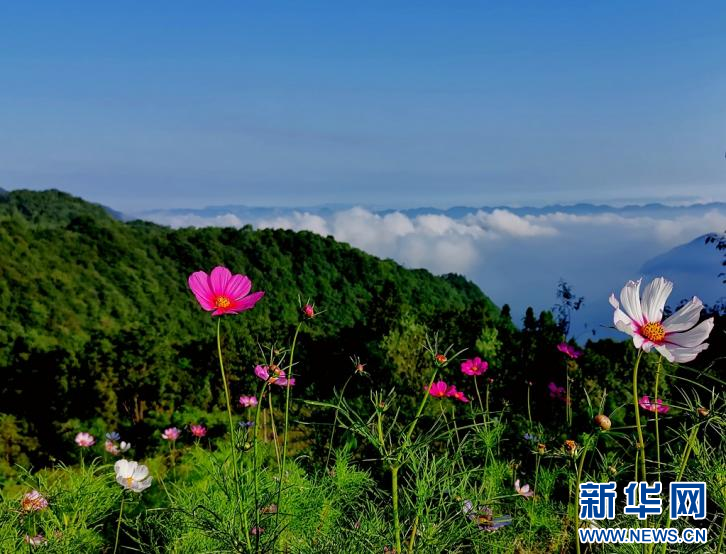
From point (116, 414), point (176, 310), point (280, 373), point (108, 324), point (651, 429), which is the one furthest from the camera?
point (176, 310)

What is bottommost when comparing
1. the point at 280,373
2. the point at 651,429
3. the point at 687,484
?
the point at 651,429

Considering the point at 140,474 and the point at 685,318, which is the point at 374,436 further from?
the point at 140,474

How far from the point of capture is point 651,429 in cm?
448

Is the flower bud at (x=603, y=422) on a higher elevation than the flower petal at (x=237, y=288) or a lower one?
lower

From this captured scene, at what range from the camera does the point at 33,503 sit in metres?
2.14

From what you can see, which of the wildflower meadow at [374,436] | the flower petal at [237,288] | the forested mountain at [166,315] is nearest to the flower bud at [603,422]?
the wildflower meadow at [374,436]

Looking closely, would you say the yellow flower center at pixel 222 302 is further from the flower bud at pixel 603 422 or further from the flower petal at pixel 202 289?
the flower bud at pixel 603 422

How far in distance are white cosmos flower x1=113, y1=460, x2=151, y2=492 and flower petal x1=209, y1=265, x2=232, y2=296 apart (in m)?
1.15

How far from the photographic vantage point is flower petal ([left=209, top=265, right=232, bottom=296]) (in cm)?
166

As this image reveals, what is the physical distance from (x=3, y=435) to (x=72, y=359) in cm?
122

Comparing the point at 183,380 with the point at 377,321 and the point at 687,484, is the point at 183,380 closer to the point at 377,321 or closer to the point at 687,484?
the point at 377,321

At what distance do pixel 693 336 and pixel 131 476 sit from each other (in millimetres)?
2112

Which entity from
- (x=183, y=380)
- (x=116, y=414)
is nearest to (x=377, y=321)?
(x=183, y=380)

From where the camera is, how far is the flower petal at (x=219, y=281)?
1661 mm
